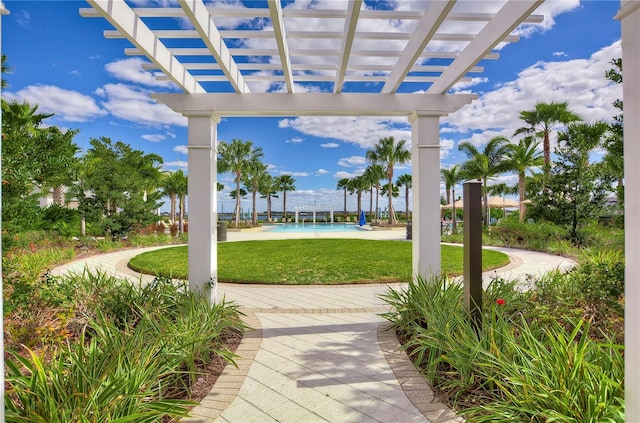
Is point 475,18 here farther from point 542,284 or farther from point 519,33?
point 542,284

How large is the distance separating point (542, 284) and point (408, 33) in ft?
12.7

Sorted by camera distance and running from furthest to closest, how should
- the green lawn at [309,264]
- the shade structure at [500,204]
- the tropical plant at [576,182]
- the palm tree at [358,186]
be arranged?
1. the palm tree at [358,186]
2. the shade structure at [500,204]
3. the tropical plant at [576,182]
4. the green lawn at [309,264]

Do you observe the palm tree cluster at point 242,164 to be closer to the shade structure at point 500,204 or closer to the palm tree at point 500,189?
the shade structure at point 500,204

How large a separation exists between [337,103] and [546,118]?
21331 millimetres

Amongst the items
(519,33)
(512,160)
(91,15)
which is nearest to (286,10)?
(91,15)

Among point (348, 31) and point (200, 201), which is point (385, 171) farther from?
point (348, 31)

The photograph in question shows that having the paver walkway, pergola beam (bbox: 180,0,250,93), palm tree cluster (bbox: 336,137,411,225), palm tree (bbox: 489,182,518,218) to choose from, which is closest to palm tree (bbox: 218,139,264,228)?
palm tree cluster (bbox: 336,137,411,225)

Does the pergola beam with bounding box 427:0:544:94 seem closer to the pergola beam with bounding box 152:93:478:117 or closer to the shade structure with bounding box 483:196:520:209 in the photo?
the pergola beam with bounding box 152:93:478:117

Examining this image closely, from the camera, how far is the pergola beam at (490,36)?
2.85m

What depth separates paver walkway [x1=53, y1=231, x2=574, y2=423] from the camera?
2586mm

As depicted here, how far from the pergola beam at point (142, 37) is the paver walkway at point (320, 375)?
3.37 m

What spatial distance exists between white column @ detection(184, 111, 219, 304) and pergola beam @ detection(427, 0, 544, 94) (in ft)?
10.9

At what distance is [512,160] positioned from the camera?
2206cm

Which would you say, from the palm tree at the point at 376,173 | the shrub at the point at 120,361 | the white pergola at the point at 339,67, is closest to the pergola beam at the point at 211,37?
the white pergola at the point at 339,67
